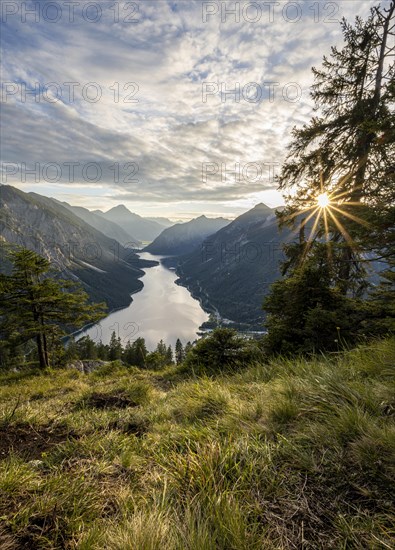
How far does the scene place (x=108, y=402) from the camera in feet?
21.0

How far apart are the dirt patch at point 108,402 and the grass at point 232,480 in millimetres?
2303

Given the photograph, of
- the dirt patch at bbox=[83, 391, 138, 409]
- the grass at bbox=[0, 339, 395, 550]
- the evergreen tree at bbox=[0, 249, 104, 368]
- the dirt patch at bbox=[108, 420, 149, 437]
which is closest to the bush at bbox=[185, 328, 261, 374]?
the dirt patch at bbox=[83, 391, 138, 409]

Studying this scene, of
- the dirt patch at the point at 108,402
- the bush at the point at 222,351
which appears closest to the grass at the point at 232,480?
the dirt patch at the point at 108,402

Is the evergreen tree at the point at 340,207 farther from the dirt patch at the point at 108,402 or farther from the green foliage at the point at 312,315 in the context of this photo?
the dirt patch at the point at 108,402

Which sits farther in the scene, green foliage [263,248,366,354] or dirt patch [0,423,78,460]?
green foliage [263,248,366,354]

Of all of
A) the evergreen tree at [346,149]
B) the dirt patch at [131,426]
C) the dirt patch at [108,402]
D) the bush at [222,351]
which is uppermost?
the evergreen tree at [346,149]

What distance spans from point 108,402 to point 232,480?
507 centimetres

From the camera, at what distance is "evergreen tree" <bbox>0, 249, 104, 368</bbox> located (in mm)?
15977

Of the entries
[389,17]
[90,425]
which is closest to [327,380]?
[90,425]

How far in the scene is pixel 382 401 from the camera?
2922mm

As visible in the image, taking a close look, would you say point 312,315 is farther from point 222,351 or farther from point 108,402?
point 108,402

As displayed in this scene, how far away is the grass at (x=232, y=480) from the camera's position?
1664mm

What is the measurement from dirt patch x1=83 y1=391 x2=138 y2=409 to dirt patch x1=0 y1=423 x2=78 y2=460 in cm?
192

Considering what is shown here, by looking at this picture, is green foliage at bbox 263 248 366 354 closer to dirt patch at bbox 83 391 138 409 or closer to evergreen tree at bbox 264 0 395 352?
evergreen tree at bbox 264 0 395 352
